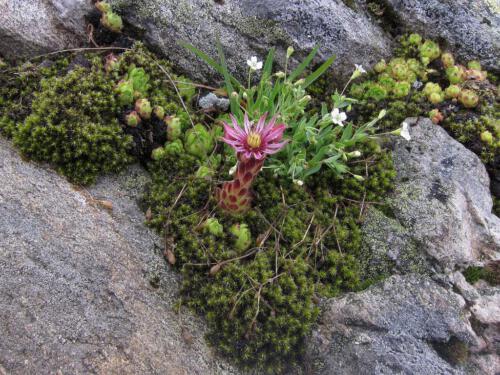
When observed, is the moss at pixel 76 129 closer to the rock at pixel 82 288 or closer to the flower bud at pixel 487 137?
the rock at pixel 82 288

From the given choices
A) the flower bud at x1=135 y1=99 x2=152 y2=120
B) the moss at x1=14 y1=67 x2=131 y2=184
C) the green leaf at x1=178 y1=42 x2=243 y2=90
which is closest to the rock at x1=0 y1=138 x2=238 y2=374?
the moss at x1=14 y1=67 x2=131 y2=184

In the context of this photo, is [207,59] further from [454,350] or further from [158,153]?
[454,350]

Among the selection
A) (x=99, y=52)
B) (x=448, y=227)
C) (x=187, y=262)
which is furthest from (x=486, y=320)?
(x=99, y=52)

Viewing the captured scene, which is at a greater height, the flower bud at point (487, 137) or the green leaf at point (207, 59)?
the flower bud at point (487, 137)

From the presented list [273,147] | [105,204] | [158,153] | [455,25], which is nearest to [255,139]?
[273,147]

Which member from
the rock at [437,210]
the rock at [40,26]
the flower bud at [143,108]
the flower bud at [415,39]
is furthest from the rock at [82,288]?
the flower bud at [415,39]
